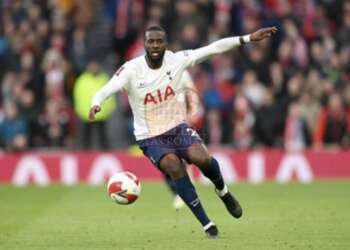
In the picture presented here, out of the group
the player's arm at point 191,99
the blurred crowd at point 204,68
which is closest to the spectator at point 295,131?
the blurred crowd at point 204,68

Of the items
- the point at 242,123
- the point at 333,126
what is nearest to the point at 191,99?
the point at 242,123

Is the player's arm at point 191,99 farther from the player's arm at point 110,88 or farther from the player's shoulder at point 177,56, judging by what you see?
the player's arm at point 110,88

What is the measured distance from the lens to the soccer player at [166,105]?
1199 centimetres

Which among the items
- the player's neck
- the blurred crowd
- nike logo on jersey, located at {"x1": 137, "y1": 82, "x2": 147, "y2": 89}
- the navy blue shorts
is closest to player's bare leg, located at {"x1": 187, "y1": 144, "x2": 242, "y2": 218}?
the navy blue shorts

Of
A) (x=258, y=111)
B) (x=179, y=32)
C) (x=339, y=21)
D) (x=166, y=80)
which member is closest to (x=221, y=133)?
(x=258, y=111)

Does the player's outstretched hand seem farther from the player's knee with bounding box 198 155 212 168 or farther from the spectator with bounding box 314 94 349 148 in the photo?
the spectator with bounding box 314 94 349 148

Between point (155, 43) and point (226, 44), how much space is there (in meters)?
0.85

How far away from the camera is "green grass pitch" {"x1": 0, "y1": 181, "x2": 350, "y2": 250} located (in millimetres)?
11656

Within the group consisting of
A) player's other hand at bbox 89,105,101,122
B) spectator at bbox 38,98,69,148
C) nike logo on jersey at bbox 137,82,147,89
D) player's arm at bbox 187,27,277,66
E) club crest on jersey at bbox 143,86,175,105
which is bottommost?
spectator at bbox 38,98,69,148

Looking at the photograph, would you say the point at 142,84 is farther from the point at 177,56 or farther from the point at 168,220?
the point at 168,220

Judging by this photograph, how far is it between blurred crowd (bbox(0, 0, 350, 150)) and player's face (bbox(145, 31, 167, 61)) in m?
9.78

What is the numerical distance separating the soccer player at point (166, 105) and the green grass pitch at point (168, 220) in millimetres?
702

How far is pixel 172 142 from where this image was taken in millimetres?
12227

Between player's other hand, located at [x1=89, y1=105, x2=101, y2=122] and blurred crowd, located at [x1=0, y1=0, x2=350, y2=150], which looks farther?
blurred crowd, located at [x1=0, y1=0, x2=350, y2=150]
